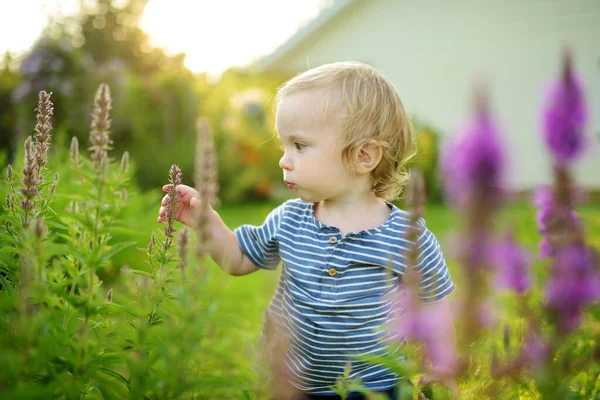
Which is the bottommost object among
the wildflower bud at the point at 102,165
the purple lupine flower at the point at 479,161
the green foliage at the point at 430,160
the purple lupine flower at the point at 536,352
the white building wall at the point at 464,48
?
the purple lupine flower at the point at 536,352

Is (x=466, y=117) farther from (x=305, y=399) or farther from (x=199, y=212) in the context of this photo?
(x=305, y=399)

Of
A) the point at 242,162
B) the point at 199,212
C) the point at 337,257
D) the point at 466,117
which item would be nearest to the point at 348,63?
the point at 337,257

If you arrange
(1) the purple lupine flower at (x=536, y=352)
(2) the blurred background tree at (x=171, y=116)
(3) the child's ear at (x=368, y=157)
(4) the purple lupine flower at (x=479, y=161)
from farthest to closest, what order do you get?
(2) the blurred background tree at (x=171, y=116)
(3) the child's ear at (x=368, y=157)
(1) the purple lupine flower at (x=536, y=352)
(4) the purple lupine flower at (x=479, y=161)

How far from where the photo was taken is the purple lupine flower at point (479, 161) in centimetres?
81

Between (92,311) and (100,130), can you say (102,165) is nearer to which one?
(100,130)

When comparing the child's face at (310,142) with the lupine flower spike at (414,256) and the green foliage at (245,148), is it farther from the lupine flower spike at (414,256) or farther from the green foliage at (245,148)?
the green foliage at (245,148)

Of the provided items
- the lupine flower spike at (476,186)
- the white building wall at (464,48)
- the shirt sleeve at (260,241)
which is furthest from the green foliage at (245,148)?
the lupine flower spike at (476,186)

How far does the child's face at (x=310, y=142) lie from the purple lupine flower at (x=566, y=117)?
48.7 inches

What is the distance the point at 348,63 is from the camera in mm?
2400

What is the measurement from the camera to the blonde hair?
7.21ft

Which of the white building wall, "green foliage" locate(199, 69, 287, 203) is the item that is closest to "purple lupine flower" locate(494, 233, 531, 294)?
"green foliage" locate(199, 69, 287, 203)

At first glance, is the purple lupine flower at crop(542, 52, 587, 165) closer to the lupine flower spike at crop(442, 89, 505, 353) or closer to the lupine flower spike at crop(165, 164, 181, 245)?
the lupine flower spike at crop(442, 89, 505, 353)

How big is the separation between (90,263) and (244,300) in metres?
3.43

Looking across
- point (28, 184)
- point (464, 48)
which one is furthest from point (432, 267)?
point (464, 48)
